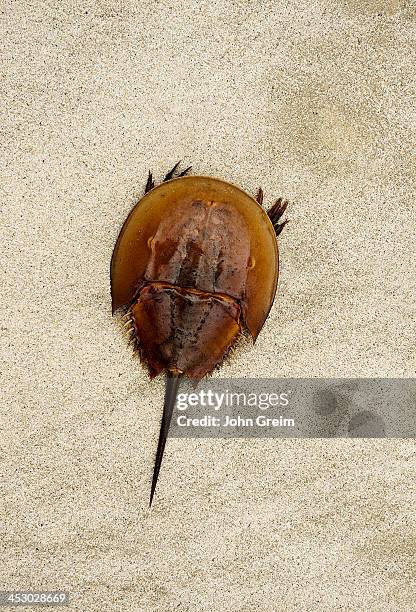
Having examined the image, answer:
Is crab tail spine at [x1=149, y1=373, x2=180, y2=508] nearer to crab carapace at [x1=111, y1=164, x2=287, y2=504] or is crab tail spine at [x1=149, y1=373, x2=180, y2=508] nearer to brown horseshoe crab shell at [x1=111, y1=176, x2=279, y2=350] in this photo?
crab carapace at [x1=111, y1=164, x2=287, y2=504]

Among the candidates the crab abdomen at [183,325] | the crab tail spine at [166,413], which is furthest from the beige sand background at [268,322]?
the crab abdomen at [183,325]

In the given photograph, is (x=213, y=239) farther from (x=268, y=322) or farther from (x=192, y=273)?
(x=268, y=322)

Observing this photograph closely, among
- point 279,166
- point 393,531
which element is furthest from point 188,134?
point 393,531

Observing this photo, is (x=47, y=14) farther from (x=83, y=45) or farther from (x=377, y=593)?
(x=377, y=593)

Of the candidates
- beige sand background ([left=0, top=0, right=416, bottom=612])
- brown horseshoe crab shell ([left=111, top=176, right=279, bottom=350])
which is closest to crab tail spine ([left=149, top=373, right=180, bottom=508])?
beige sand background ([left=0, top=0, right=416, bottom=612])

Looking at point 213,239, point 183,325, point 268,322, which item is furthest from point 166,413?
point 213,239

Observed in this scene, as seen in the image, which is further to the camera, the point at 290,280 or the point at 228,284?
the point at 290,280

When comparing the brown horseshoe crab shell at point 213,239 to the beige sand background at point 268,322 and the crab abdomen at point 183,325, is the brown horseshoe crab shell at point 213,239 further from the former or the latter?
the beige sand background at point 268,322
